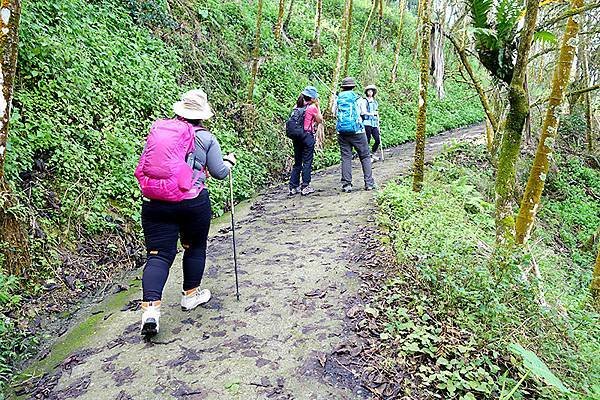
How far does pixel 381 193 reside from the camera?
310 inches

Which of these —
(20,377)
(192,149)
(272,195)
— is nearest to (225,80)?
(272,195)

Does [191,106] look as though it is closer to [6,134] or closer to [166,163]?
[166,163]

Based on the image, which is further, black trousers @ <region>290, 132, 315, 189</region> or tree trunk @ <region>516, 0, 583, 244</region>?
black trousers @ <region>290, 132, 315, 189</region>

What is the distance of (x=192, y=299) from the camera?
4.75m

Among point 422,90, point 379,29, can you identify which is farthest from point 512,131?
point 379,29

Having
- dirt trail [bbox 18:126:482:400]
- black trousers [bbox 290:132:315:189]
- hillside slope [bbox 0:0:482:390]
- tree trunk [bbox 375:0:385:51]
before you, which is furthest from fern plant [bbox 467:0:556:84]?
tree trunk [bbox 375:0:385:51]

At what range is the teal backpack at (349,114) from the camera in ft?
28.3

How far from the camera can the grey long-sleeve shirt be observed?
14.5ft

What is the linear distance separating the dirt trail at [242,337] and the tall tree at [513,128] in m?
1.91

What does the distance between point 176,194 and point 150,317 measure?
3.65ft

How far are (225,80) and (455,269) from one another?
28.2 feet

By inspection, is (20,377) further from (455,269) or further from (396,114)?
(396,114)

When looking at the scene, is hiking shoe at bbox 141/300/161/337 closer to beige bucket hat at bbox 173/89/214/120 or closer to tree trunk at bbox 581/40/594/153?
beige bucket hat at bbox 173/89/214/120

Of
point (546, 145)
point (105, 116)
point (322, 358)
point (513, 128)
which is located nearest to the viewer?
point (322, 358)
